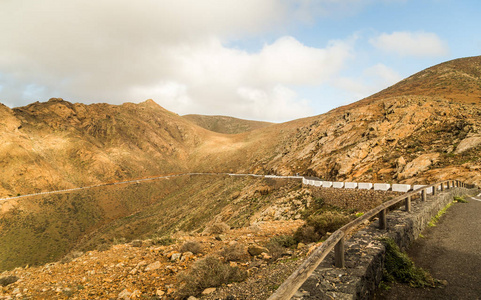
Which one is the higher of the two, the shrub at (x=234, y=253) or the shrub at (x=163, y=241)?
the shrub at (x=234, y=253)

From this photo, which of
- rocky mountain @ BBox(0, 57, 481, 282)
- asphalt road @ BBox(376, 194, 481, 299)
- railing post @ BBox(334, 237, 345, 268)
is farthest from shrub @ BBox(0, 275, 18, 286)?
asphalt road @ BBox(376, 194, 481, 299)

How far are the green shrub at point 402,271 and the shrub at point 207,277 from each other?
12.1 feet

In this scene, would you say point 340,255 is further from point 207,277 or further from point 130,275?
point 130,275

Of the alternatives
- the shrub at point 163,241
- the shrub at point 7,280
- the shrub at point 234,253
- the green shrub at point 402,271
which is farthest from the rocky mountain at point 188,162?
the green shrub at point 402,271

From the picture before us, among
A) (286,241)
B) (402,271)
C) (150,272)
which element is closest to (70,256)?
(150,272)

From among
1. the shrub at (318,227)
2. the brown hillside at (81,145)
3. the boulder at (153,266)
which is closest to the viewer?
the boulder at (153,266)

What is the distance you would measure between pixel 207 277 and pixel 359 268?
4247mm

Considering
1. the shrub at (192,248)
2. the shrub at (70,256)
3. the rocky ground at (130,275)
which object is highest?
the shrub at (192,248)

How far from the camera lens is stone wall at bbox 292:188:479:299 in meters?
2.95

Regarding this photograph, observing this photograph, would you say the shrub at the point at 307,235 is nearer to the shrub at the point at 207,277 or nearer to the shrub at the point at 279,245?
the shrub at the point at 279,245

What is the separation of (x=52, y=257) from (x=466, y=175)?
52.8 meters

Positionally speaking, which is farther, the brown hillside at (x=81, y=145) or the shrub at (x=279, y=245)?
the brown hillside at (x=81, y=145)

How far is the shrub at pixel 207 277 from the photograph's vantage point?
6070 millimetres

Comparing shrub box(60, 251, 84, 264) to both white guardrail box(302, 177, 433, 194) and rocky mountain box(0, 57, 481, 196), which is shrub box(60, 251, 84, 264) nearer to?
white guardrail box(302, 177, 433, 194)
